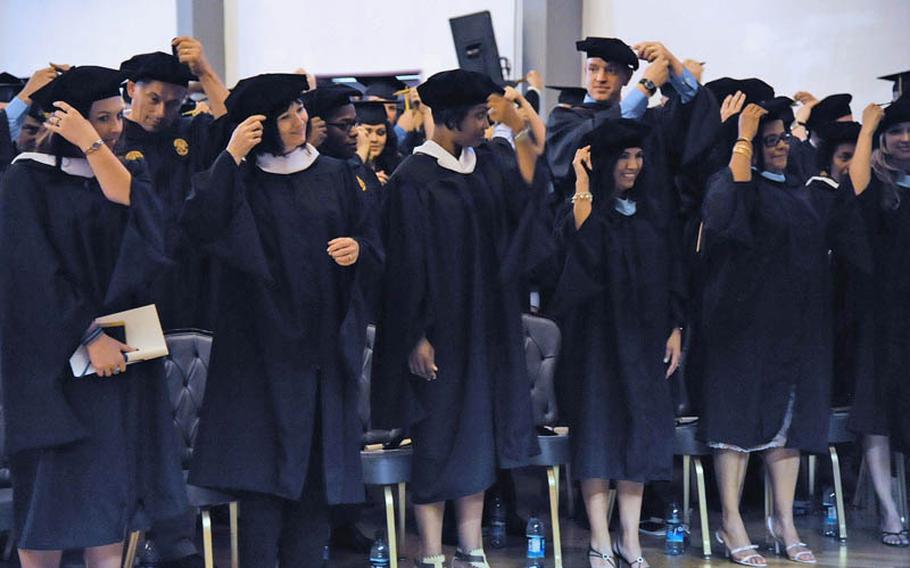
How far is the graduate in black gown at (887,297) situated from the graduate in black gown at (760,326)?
1.50 feet

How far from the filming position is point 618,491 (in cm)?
595

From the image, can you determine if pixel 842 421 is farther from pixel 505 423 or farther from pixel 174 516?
pixel 174 516

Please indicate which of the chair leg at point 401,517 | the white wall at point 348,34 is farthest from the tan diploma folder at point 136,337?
the white wall at point 348,34

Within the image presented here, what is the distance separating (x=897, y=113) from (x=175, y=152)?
11.2 feet

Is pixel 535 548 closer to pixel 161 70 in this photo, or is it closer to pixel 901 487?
pixel 901 487

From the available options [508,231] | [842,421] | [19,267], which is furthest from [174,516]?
[842,421]

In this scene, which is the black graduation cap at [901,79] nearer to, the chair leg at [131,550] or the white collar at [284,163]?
the white collar at [284,163]

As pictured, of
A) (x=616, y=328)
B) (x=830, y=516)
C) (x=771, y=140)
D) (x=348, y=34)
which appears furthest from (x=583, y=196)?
(x=348, y=34)

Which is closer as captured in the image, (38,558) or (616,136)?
(38,558)

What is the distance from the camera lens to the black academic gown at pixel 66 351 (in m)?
4.42

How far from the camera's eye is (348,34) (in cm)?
1129

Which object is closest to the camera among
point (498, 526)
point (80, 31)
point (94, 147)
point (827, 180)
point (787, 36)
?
point (94, 147)

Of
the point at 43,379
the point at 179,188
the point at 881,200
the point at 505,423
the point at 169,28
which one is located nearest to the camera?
the point at 43,379

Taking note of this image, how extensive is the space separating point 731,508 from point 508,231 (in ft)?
5.42
